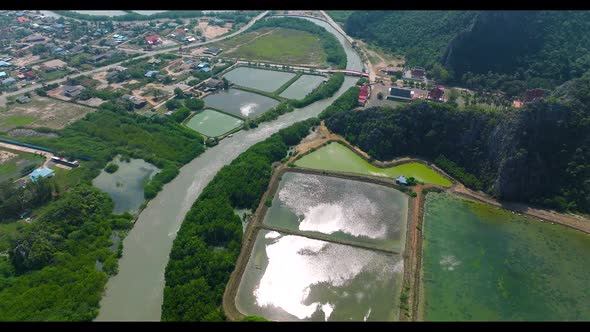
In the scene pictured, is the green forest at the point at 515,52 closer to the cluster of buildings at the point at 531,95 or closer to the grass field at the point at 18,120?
the cluster of buildings at the point at 531,95

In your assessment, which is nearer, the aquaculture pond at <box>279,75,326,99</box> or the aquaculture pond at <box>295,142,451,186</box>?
the aquaculture pond at <box>295,142,451,186</box>

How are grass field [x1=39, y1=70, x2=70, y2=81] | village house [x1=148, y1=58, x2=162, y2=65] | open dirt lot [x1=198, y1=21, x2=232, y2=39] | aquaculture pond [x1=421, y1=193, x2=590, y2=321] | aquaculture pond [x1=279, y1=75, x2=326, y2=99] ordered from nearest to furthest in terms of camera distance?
aquaculture pond [x1=421, y1=193, x2=590, y2=321], aquaculture pond [x1=279, y1=75, x2=326, y2=99], grass field [x1=39, y1=70, x2=70, y2=81], village house [x1=148, y1=58, x2=162, y2=65], open dirt lot [x1=198, y1=21, x2=232, y2=39]

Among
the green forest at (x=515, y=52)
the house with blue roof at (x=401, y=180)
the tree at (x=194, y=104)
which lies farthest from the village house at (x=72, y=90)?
the green forest at (x=515, y=52)

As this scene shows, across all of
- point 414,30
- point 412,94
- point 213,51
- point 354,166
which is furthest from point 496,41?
point 213,51

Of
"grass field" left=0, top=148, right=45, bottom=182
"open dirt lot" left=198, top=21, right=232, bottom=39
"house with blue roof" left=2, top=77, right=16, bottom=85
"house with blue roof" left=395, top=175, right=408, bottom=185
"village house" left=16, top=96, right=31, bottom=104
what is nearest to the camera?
"house with blue roof" left=395, top=175, right=408, bottom=185

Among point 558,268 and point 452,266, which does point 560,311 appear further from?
point 452,266

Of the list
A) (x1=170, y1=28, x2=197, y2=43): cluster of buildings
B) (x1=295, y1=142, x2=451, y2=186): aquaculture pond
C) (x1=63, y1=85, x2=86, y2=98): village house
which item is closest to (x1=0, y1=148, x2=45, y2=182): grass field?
(x1=63, y1=85, x2=86, y2=98): village house

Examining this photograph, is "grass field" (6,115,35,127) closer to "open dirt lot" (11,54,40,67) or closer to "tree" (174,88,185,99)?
"tree" (174,88,185,99)

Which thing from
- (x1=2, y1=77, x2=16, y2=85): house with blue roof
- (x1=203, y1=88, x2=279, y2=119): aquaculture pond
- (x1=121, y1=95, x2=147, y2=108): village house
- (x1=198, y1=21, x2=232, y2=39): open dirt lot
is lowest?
(x1=2, y1=77, x2=16, y2=85): house with blue roof
